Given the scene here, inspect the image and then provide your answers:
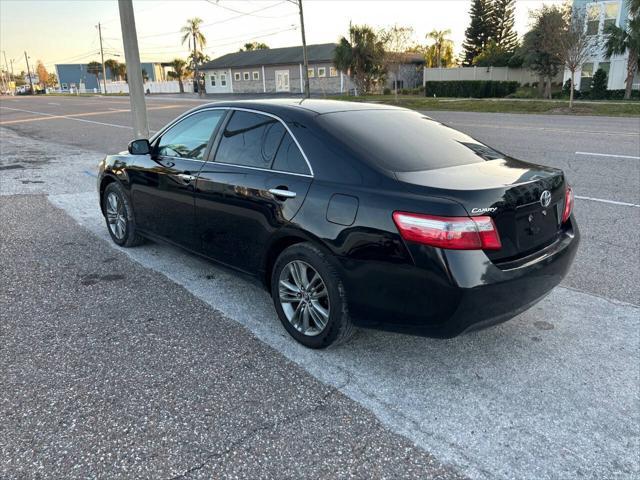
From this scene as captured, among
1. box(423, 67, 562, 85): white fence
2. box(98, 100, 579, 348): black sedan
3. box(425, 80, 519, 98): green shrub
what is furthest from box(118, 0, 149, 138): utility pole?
box(423, 67, 562, 85): white fence

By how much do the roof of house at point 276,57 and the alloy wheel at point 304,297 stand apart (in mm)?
48544

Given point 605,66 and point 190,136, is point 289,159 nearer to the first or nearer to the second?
point 190,136

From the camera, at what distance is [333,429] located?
268cm

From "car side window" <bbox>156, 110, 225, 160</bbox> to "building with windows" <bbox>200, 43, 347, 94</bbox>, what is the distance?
44.5 meters

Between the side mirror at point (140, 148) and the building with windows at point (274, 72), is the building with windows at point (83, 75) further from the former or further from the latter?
the side mirror at point (140, 148)

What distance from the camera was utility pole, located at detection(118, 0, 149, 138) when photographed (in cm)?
867

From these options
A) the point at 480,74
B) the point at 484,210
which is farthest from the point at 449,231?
the point at 480,74

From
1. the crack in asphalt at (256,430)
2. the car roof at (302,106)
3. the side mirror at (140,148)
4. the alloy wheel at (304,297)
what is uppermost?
the car roof at (302,106)

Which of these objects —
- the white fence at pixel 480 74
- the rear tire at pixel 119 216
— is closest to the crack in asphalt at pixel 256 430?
the rear tire at pixel 119 216

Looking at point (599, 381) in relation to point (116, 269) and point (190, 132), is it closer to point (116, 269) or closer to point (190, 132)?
point (190, 132)

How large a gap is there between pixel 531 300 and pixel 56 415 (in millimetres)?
2791

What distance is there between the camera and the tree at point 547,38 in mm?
24250

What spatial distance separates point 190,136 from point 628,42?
1324 inches

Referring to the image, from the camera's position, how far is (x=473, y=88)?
38594 mm
